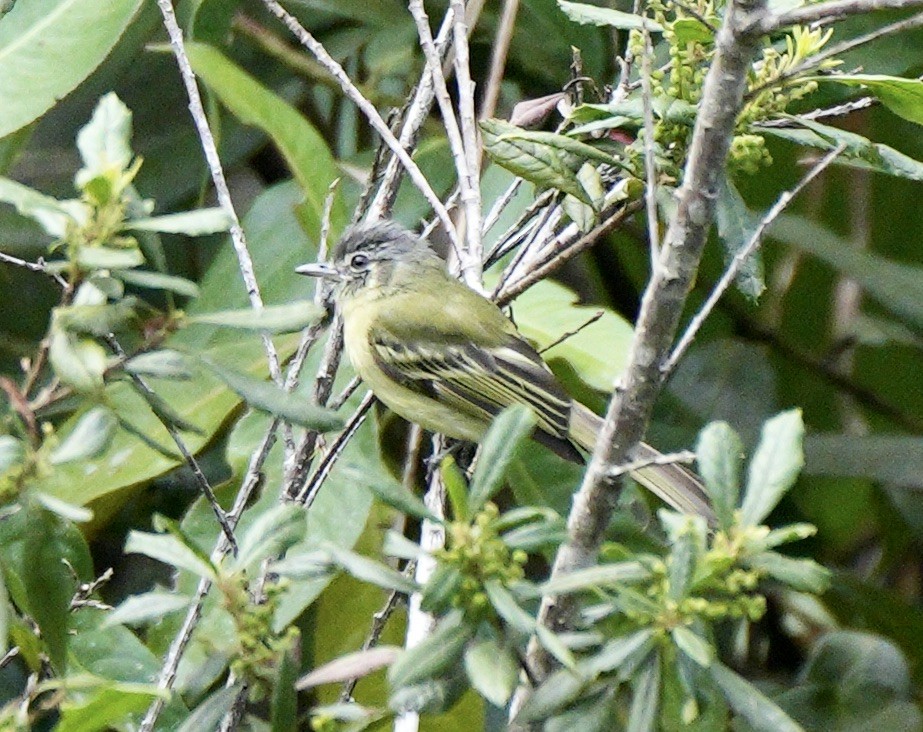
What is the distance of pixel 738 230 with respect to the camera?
216 cm

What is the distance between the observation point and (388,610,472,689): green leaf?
1.47 meters

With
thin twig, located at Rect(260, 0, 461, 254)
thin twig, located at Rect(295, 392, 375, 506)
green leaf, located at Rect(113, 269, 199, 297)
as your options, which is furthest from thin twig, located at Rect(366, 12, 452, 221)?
green leaf, located at Rect(113, 269, 199, 297)

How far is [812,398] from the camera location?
4273 mm

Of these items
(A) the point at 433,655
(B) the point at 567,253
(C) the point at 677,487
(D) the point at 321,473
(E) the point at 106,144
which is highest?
(E) the point at 106,144

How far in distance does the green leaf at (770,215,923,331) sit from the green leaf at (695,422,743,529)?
2.14 m

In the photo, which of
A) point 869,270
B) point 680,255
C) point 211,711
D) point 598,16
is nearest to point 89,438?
point 211,711

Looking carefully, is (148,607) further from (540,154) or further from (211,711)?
(540,154)

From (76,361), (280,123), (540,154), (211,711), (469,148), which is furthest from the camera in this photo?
(280,123)

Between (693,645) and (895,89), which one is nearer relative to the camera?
(693,645)

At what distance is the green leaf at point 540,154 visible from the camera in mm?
2151

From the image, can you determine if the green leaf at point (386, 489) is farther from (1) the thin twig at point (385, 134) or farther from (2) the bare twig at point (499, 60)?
(2) the bare twig at point (499, 60)

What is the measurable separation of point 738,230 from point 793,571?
790 millimetres

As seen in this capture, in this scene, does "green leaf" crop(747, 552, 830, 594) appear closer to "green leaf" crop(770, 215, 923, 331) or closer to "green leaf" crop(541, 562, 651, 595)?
"green leaf" crop(541, 562, 651, 595)

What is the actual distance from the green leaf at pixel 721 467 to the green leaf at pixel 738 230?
1.91 ft
